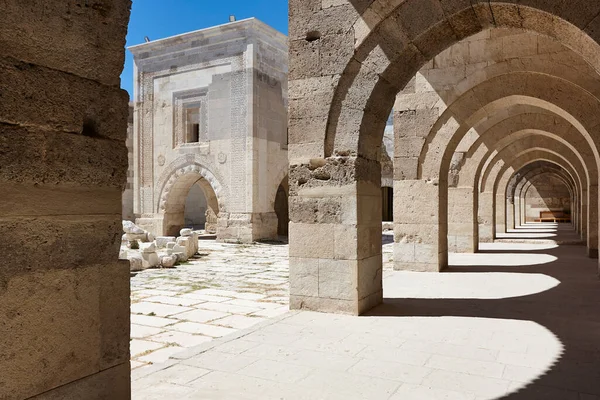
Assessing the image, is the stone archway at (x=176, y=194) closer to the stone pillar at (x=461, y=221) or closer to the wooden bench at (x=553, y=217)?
the stone pillar at (x=461, y=221)

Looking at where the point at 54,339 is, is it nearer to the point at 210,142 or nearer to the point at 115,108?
the point at 115,108

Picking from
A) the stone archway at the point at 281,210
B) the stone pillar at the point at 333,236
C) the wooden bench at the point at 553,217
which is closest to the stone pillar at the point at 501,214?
the stone archway at the point at 281,210

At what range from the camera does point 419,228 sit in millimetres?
8297

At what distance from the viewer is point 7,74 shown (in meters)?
1.89

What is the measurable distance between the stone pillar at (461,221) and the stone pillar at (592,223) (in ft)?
7.48

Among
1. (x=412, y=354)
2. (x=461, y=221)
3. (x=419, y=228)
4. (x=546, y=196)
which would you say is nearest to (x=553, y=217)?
(x=546, y=196)

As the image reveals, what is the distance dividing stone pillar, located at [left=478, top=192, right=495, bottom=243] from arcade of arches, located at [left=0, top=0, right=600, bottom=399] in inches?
53.1

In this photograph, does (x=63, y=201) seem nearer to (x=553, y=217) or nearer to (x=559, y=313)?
(x=559, y=313)

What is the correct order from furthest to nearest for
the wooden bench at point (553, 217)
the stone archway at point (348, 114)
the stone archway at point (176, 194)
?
the wooden bench at point (553, 217) → the stone archway at point (176, 194) → the stone archway at point (348, 114)

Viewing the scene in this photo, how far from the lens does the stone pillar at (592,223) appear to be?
32.4ft

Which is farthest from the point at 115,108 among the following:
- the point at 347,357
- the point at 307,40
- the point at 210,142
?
the point at 210,142

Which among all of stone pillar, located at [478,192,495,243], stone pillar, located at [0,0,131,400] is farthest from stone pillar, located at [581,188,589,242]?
stone pillar, located at [0,0,131,400]

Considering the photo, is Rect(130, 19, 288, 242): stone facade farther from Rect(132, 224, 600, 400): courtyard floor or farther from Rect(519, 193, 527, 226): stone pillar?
Rect(519, 193, 527, 226): stone pillar

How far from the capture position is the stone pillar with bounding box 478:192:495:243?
13719 millimetres
